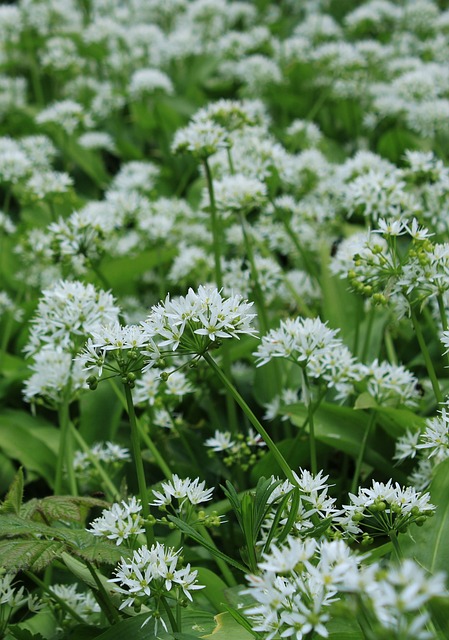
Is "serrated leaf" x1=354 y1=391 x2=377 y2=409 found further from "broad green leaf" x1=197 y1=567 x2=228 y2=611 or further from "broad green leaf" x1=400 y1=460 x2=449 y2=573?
"broad green leaf" x1=197 y1=567 x2=228 y2=611

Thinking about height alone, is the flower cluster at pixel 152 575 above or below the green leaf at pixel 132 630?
above

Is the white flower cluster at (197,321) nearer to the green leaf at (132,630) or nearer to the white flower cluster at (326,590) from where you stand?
the white flower cluster at (326,590)

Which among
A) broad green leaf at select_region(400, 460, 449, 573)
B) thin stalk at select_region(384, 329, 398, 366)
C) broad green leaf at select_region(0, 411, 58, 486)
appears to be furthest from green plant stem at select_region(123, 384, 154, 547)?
thin stalk at select_region(384, 329, 398, 366)

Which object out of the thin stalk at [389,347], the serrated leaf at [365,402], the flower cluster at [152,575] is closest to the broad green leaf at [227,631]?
the flower cluster at [152,575]

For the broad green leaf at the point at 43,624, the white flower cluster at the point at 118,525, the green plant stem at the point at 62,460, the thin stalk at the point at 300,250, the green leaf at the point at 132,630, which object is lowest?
the broad green leaf at the point at 43,624

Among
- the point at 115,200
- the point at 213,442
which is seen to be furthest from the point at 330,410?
the point at 115,200

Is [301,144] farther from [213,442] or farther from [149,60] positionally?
[213,442]

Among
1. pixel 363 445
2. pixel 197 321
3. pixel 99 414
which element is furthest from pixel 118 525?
pixel 99 414
